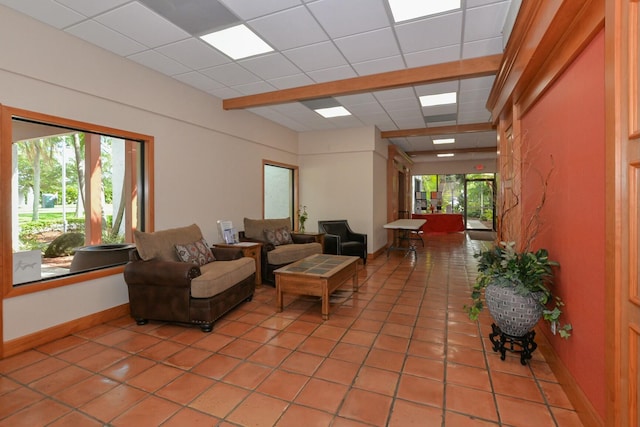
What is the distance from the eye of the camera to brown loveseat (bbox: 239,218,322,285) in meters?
4.56

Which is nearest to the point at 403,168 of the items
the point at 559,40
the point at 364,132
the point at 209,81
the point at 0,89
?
the point at 364,132

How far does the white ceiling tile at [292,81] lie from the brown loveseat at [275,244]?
2.18 metres

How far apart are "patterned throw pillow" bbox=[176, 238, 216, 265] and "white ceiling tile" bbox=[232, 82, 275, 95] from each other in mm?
2228

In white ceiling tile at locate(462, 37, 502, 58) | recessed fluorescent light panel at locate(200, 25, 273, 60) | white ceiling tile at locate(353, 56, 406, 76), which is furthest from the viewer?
white ceiling tile at locate(353, 56, 406, 76)

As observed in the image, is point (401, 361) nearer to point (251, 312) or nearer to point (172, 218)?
point (251, 312)

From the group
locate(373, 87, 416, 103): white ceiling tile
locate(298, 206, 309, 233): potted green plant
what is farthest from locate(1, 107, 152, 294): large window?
locate(298, 206, 309, 233): potted green plant

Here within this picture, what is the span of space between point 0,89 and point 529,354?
472cm

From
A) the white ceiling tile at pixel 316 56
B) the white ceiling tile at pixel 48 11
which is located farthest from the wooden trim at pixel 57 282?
the white ceiling tile at pixel 316 56

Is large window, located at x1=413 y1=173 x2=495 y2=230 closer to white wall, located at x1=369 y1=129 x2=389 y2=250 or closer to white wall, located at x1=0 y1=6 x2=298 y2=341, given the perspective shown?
white wall, located at x1=369 y1=129 x2=389 y2=250

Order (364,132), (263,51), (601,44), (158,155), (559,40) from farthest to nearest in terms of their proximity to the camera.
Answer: (364,132)
(158,155)
(263,51)
(559,40)
(601,44)

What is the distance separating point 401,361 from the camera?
242cm

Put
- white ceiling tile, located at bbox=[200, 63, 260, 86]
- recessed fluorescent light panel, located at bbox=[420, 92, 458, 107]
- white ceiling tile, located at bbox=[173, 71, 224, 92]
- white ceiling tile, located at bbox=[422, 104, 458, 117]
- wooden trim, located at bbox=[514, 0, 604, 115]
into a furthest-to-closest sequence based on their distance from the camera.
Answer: white ceiling tile, located at bbox=[422, 104, 458, 117], recessed fluorescent light panel, located at bbox=[420, 92, 458, 107], white ceiling tile, located at bbox=[173, 71, 224, 92], white ceiling tile, located at bbox=[200, 63, 260, 86], wooden trim, located at bbox=[514, 0, 604, 115]

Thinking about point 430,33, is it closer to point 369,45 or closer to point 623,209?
point 369,45

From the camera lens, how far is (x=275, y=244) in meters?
5.00
